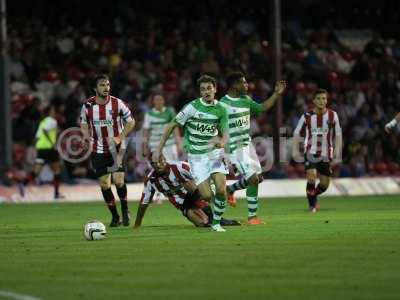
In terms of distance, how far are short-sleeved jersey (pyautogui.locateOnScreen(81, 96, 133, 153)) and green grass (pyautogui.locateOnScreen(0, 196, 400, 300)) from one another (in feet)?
4.38

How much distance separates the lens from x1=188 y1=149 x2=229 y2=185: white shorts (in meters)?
16.1

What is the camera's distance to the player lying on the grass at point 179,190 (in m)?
16.9

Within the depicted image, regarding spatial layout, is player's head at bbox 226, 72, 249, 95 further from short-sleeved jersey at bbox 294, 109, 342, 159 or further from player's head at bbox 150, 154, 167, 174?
short-sleeved jersey at bbox 294, 109, 342, 159

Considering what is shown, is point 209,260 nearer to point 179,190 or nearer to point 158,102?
point 179,190

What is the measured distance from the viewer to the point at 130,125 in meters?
17.9

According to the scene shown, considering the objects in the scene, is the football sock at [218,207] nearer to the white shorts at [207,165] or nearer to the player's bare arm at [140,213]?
the white shorts at [207,165]

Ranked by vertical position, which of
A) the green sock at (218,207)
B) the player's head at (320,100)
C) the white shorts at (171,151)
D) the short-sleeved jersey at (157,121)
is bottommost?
the green sock at (218,207)

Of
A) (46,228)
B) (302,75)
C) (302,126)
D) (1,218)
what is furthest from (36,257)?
(302,75)

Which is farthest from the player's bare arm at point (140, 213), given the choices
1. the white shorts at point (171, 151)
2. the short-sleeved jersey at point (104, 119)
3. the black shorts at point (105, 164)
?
the white shorts at point (171, 151)

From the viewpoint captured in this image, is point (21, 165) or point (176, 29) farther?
point (176, 29)

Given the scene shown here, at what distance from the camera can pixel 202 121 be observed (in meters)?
16.2

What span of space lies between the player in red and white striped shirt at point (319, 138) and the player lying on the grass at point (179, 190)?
436 centimetres

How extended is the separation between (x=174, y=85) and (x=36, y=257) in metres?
17.0

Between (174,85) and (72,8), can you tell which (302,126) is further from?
(72,8)
